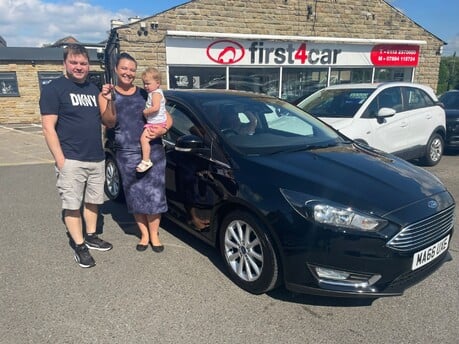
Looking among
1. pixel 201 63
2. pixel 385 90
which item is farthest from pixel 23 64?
pixel 385 90

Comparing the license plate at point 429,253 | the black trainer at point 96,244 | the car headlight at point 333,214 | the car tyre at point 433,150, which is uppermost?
the car headlight at point 333,214

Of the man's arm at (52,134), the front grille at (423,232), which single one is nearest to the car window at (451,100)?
the front grille at (423,232)

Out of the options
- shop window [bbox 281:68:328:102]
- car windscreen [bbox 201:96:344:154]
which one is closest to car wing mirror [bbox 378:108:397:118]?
car windscreen [bbox 201:96:344:154]

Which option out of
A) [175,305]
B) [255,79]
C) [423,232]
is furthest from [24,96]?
[423,232]

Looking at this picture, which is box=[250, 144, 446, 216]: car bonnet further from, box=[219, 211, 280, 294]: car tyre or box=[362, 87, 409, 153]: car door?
box=[362, 87, 409, 153]: car door

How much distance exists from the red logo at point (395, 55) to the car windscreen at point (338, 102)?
950 centimetres

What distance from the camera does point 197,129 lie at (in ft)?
11.1

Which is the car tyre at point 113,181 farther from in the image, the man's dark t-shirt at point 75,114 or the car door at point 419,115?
the car door at point 419,115

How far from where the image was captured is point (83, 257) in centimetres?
338

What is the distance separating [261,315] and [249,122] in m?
1.75

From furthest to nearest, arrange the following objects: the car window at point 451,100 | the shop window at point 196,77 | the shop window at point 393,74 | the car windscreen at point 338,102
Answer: the shop window at point 393,74
the shop window at point 196,77
the car window at point 451,100
the car windscreen at point 338,102

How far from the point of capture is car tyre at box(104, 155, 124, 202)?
192 inches

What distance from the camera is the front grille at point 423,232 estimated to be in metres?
2.40

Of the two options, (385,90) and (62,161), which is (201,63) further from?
(62,161)
